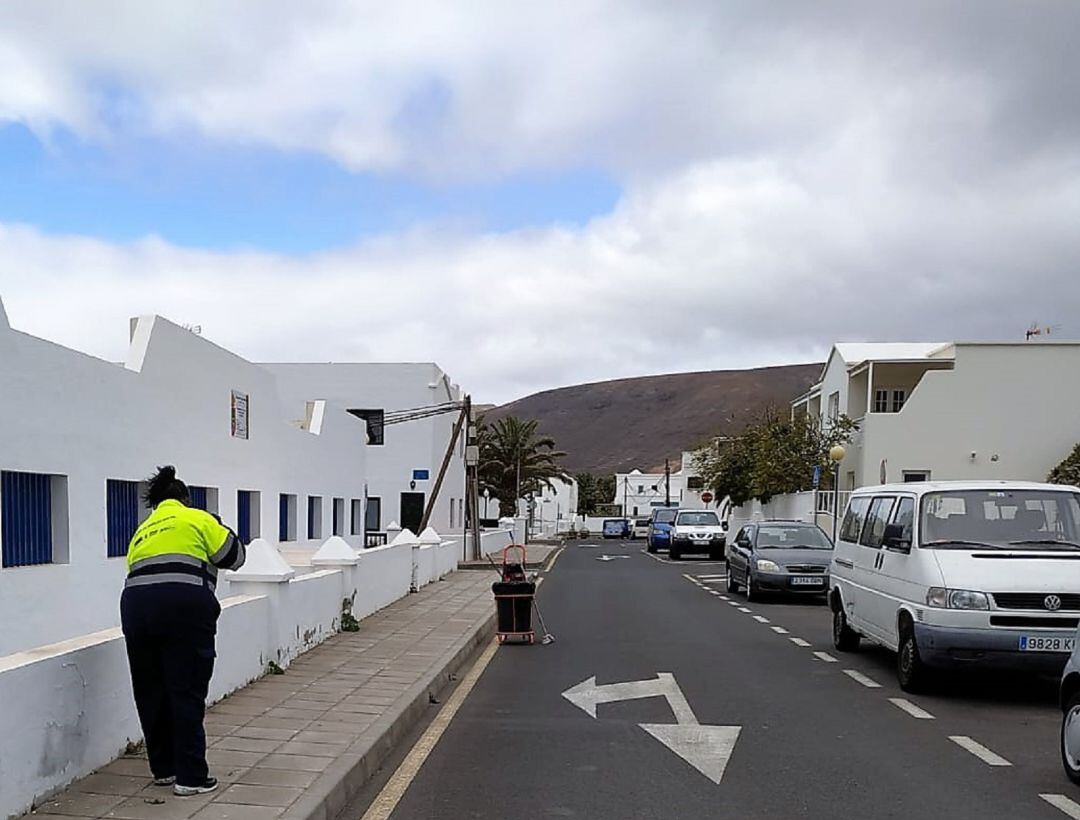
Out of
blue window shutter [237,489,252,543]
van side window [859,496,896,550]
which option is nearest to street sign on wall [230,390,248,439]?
blue window shutter [237,489,252,543]

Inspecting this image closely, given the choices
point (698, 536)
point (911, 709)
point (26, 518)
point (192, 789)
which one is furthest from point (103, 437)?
point (698, 536)

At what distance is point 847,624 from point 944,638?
353cm

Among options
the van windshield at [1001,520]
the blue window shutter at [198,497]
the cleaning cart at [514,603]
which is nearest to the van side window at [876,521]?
the van windshield at [1001,520]

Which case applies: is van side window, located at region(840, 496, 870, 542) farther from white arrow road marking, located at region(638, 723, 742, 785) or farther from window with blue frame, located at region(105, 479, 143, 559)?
window with blue frame, located at region(105, 479, 143, 559)

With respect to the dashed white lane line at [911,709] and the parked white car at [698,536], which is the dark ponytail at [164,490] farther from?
the parked white car at [698,536]

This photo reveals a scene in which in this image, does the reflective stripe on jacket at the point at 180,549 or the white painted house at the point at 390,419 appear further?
the white painted house at the point at 390,419

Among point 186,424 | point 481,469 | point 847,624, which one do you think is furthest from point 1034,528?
point 481,469

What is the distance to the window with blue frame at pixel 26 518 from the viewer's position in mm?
11461

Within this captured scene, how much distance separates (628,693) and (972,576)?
3.25 m

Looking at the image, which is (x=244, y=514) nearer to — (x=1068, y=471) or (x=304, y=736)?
(x=304, y=736)

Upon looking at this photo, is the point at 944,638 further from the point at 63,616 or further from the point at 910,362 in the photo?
the point at 910,362

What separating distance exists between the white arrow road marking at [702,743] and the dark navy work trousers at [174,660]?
3.21 metres

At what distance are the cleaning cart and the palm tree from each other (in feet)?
164

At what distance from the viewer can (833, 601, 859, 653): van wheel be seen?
13.2 meters
